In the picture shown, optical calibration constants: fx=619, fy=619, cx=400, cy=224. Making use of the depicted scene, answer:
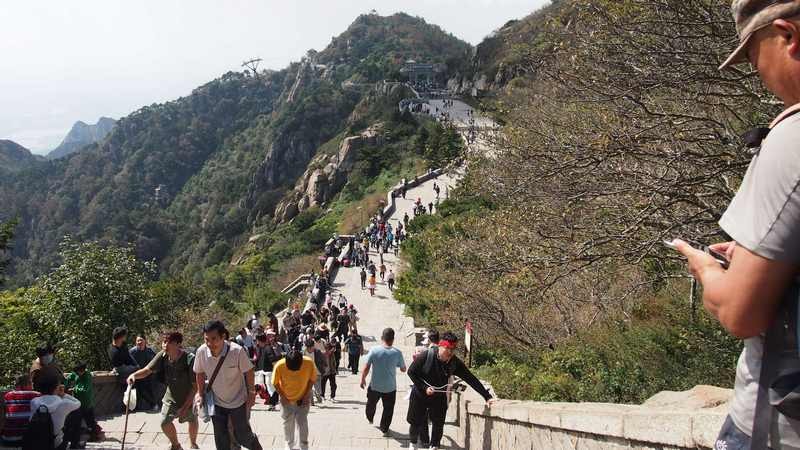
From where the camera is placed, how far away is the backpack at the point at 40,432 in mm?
5109

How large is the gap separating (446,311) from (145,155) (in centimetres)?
11936

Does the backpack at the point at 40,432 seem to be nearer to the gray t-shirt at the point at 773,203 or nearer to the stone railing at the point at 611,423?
the stone railing at the point at 611,423

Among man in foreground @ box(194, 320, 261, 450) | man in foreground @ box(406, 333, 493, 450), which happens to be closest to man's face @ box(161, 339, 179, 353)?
man in foreground @ box(194, 320, 261, 450)

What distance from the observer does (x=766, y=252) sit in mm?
1363

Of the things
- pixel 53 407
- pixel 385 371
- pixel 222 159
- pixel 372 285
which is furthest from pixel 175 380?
pixel 222 159

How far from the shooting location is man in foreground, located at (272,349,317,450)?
19.6 feet

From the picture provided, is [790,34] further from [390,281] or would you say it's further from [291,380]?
[390,281]

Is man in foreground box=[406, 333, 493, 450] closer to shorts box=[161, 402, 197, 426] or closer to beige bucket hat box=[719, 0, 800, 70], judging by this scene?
shorts box=[161, 402, 197, 426]

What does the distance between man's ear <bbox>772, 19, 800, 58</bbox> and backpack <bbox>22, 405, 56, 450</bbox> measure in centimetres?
570

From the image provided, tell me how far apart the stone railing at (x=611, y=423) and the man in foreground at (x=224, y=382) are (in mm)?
2210

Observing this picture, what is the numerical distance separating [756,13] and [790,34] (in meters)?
0.10

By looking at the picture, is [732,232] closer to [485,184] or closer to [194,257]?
[485,184]

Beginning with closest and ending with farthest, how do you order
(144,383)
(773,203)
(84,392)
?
1. (773,203)
2. (84,392)
3. (144,383)

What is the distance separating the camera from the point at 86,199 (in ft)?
338
